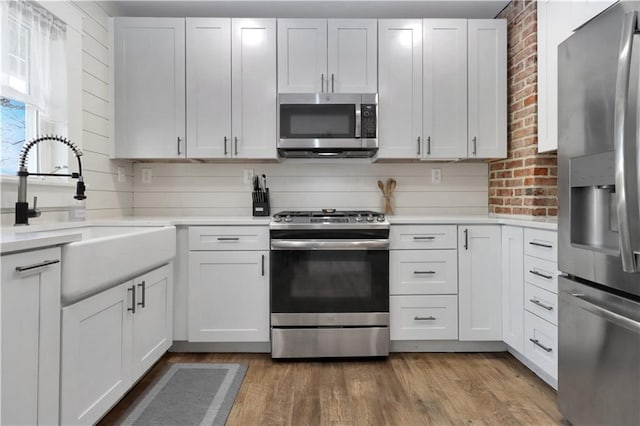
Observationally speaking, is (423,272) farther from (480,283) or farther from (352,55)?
(352,55)

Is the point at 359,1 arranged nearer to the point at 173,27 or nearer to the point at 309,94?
the point at 309,94

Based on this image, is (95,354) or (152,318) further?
(152,318)

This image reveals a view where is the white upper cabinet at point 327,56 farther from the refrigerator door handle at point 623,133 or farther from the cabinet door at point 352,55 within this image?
the refrigerator door handle at point 623,133

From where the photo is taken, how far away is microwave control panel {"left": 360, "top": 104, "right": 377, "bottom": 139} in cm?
284

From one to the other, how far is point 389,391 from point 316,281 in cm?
80

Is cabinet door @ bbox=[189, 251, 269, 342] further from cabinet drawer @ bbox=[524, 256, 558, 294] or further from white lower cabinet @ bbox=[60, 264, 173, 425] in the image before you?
cabinet drawer @ bbox=[524, 256, 558, 294]

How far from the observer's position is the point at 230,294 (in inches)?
103

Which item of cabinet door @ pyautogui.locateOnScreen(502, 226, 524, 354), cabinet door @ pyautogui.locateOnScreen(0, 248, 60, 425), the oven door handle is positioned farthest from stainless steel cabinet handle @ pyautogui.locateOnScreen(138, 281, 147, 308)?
cabinet door @ pyautogui.locateOnScreen(502, 226, 524, 354)

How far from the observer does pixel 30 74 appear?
6.96 feet

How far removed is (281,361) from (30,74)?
7.35ft

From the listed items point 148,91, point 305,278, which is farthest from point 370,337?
point 148,91

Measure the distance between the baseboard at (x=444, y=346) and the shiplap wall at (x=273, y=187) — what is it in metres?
1.06

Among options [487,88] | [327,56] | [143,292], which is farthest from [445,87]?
[143,292]

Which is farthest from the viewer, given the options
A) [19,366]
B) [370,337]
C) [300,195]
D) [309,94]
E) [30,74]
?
[300,195]
